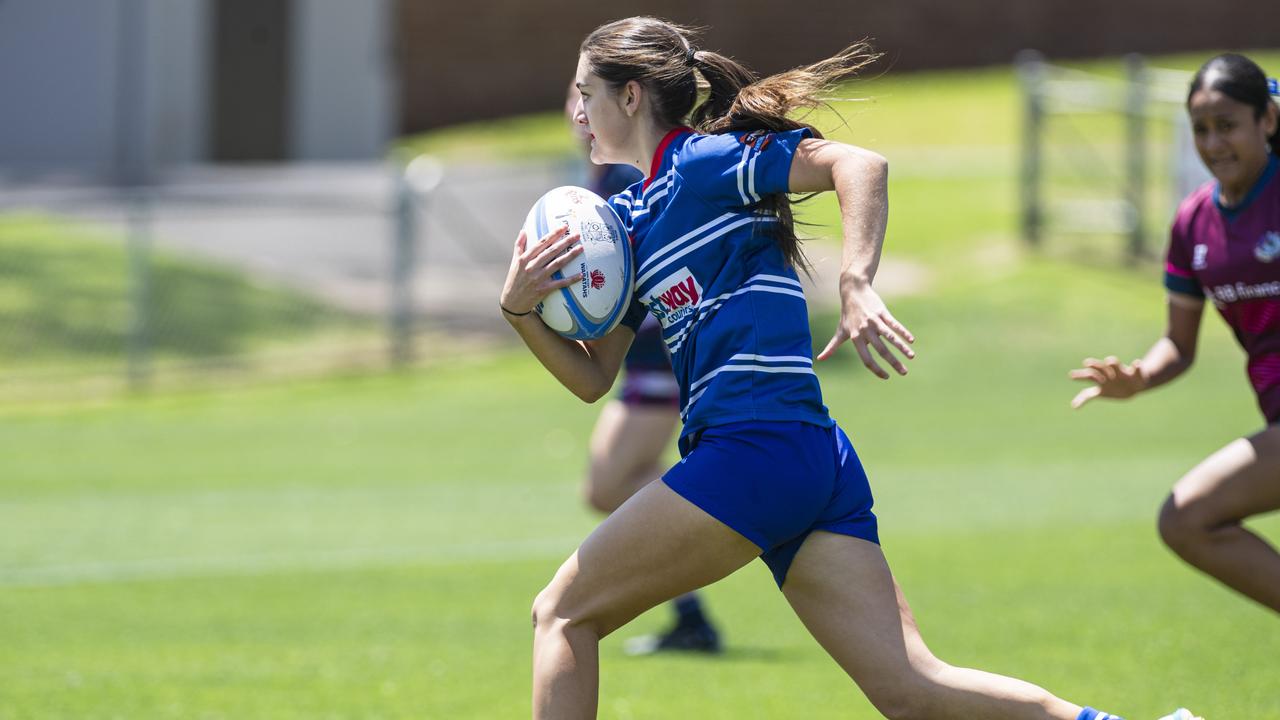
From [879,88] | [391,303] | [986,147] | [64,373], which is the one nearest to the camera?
[64,373]

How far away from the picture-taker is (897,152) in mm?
34344

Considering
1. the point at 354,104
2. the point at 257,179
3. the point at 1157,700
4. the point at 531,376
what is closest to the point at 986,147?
the point at 354,104

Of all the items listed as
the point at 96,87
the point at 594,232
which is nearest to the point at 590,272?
the point at 594,232

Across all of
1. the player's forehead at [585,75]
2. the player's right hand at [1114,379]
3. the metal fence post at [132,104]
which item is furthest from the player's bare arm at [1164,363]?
the metal fence post at [132,104]

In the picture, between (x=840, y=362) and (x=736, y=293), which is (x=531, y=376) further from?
(x=736, y=293)

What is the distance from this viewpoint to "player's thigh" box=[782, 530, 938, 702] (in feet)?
13.4

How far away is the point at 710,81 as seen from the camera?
177 inches

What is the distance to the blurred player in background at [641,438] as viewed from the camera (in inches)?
293

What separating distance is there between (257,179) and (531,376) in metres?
7.90

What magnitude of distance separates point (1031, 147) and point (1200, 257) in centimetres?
1730

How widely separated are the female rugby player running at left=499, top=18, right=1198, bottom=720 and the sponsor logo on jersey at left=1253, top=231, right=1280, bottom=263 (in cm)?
208

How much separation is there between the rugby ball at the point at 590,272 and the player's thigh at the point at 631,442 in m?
2.94

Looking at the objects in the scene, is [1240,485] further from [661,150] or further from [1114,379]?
[661,150]

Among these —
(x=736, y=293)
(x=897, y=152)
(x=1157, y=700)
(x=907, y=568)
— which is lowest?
(x=897, y=152)
